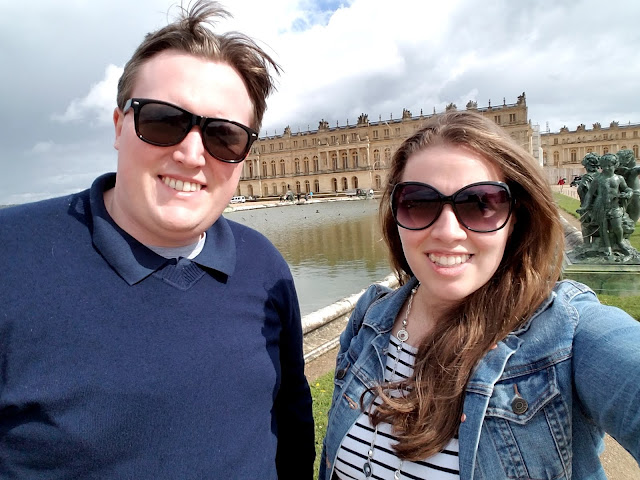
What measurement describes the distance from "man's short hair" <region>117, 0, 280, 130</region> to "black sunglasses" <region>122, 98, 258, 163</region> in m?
0.14

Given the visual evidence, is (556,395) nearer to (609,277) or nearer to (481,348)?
(481,348)

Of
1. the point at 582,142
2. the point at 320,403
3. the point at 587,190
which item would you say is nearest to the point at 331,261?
the point at 587,190

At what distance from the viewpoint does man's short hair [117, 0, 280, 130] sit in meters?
1.22

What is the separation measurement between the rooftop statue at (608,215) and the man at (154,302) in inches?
321

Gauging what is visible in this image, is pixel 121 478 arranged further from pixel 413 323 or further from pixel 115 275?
pixel 413 323

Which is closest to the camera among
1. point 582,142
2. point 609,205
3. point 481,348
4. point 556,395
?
point 556,395

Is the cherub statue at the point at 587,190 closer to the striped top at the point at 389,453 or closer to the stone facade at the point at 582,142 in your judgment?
the striped top at the point at 389,453

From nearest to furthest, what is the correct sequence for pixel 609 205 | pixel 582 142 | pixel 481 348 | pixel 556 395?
pixel 556 395 < pixel 481 348 < pixel 609 205 < pixel 582 142

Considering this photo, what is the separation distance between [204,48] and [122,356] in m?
0.91

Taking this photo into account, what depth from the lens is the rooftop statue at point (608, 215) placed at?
24.4 ft

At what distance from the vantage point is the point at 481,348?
3.67ft

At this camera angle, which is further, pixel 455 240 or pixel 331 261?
pixel 331 261

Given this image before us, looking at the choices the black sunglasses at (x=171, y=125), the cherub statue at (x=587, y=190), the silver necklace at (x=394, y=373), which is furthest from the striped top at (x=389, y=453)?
the cherub statue at (x=587, y=190)

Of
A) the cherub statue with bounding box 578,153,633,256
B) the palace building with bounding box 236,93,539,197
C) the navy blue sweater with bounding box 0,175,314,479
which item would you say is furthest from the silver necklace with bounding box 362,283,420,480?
the palace building with bounding box 236,93,539,197
